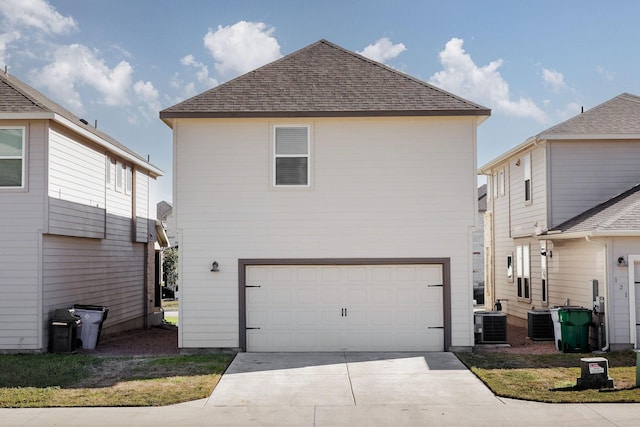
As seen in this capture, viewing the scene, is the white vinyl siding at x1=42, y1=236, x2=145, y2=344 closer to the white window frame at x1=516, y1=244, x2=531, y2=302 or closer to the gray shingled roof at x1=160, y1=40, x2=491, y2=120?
the gray shingled roof at x1=160, y1=40, x2=491, y2=120

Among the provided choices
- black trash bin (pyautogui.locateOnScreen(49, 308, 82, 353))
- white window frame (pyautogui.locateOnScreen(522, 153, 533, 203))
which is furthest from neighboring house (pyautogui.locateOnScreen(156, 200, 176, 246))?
black trash bin (pyautogui.locateOnScreen(49, 308, 82, 353))

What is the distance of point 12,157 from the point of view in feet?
50.4

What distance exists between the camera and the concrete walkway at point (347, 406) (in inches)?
385

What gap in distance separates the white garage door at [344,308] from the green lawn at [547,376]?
1459 millimetres

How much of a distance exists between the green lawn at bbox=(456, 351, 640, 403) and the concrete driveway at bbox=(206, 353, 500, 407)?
37 cm

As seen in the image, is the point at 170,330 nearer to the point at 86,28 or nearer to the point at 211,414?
the point at 86,28

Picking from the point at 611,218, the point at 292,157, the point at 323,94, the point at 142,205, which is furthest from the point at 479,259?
the point at 292,157

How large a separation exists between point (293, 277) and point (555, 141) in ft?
28.0

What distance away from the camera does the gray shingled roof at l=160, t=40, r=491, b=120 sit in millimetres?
15391

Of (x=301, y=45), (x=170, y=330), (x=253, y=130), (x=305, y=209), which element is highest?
(x=301, y=45)

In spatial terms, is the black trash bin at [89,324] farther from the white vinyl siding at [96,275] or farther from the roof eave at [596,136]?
the roof eave at [596,136]

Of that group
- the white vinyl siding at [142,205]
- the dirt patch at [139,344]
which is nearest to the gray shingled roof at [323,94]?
the dirt patch at [139,344]

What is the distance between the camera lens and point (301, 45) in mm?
18156

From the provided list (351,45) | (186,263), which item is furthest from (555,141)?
(186,263)
